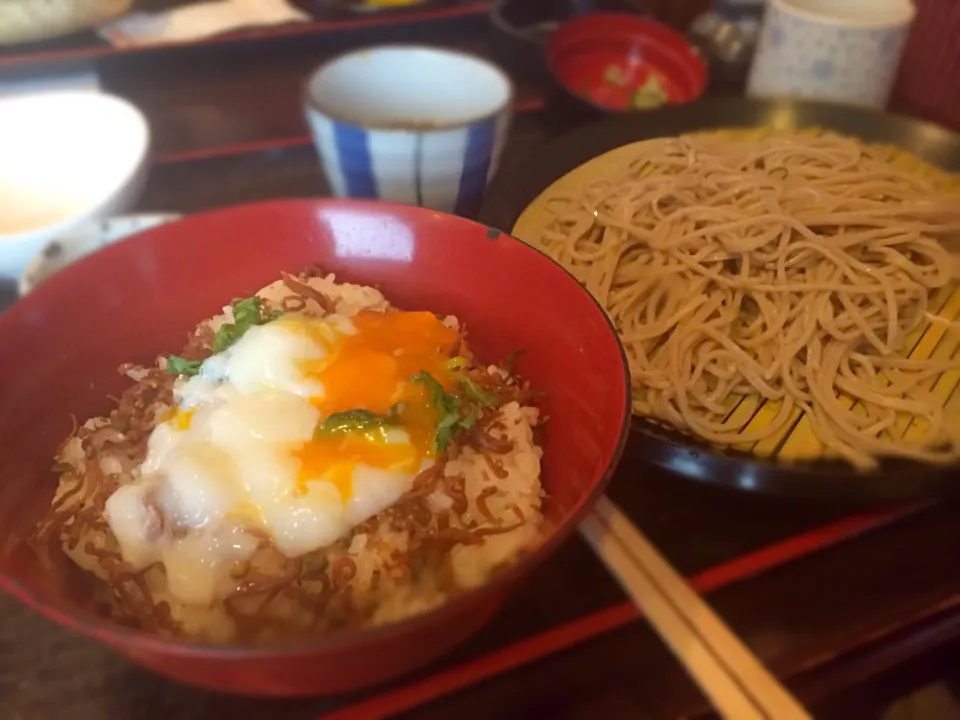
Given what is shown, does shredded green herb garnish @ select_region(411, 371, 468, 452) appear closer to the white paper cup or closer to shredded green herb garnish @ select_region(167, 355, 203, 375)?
shredded green herb garnish @ select_region(167, 355, 203, 375)

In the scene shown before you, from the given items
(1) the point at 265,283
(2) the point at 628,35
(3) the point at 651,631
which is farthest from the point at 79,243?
(2) the point at 628,35

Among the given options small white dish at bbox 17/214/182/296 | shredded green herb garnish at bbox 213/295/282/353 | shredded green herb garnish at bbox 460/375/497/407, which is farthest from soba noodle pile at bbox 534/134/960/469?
small white dish at bbox 17/214/182/296

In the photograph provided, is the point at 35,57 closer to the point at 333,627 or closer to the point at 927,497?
the point at 333,627

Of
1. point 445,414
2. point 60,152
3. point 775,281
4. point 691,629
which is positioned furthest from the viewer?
point 60,152

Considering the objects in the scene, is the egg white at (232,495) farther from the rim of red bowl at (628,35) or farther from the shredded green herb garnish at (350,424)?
the rim of red bowl at (628,35)

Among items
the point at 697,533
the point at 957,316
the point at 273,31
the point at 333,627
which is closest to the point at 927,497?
the point at 697,533

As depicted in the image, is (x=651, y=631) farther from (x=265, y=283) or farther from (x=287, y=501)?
(x=265, y=283)

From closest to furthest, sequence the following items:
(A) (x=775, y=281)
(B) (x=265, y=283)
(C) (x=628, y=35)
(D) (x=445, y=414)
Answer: (D) (x=445, y=414) → (B) (x=265, y=283) → (A) (x=775, y=281) → (C) (x=628, y=35)

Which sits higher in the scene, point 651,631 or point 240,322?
point 240,322

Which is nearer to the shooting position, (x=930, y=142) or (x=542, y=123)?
(x=930, y=142)
